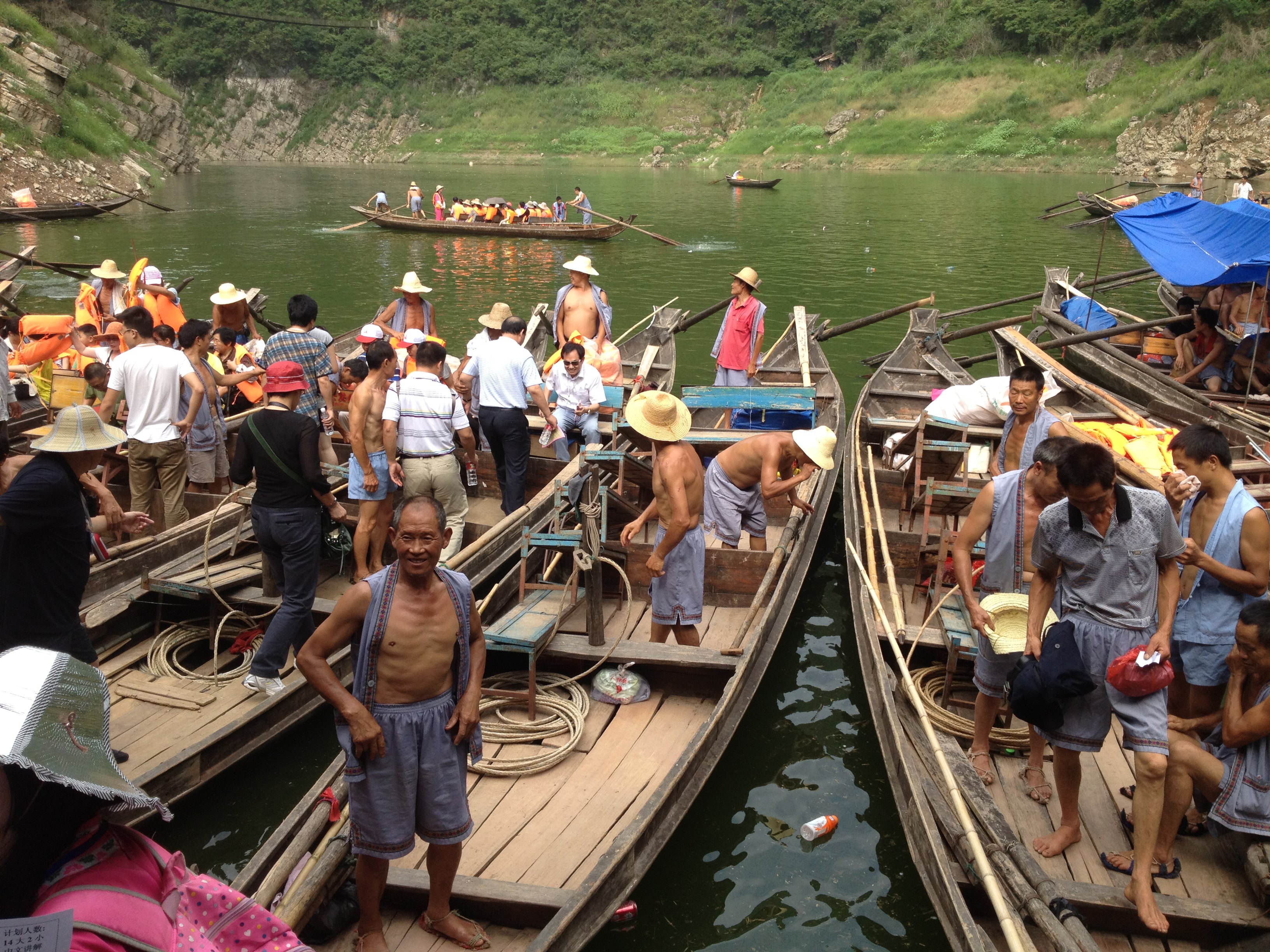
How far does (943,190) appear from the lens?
39.3 m

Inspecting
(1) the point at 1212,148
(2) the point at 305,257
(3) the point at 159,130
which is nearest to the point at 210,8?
(3) the point at 159,130

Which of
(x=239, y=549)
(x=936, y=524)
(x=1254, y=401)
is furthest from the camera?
(x=1254, y=401)

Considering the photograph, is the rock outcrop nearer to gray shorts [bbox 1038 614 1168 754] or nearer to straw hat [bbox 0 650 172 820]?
gray shorts [bbox 1038 614 1168 754]

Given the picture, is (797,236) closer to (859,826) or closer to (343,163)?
(859,826)

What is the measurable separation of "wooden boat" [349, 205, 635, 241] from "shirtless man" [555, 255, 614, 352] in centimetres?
1775

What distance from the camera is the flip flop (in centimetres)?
410

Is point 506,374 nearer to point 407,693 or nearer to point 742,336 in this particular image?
point 742,336

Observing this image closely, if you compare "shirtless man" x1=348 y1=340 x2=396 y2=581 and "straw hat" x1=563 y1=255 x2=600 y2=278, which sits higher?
"straw hat" x1=563 y1=255 x2=600 y2=278

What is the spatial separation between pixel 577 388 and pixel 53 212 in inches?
1055

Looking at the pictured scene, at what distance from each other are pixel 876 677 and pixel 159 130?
5642 cm

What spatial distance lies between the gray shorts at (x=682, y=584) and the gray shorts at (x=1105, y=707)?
7.32 feet

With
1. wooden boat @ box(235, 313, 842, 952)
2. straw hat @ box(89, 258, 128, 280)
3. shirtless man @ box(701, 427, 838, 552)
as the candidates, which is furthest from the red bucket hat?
straw hat @ box(89, 258, 128, 280)

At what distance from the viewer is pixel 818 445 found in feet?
19.5

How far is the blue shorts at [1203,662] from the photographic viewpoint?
173 inches
